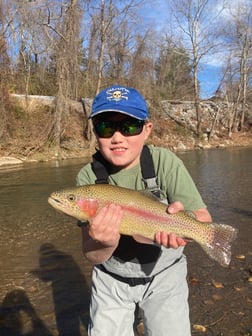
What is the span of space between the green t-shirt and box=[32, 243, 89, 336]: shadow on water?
1861mm

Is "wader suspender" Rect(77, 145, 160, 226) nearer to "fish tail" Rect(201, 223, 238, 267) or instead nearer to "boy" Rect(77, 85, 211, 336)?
"boy" Rect(77, 85, 211, 336)

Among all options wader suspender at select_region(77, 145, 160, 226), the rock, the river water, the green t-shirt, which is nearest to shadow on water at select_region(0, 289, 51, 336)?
the river water

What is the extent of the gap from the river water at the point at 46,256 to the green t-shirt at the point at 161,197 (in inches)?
73.6

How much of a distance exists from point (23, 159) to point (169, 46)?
24.9 metres

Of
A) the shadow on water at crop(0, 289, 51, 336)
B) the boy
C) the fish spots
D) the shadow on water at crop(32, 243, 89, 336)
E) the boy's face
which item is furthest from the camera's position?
the shadow on water at crop(32, 243, 89, 336)

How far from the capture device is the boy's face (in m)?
2.66

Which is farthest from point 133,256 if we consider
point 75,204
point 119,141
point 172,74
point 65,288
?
point 172,74

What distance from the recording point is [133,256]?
2660mm

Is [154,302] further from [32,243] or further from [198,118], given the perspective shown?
[198,118]

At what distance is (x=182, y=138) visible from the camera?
114 feet

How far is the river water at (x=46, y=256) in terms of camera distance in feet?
14.3

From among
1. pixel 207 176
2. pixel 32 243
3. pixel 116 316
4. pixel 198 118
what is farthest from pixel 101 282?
pixel 198 118

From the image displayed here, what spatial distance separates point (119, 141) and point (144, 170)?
0.89ft

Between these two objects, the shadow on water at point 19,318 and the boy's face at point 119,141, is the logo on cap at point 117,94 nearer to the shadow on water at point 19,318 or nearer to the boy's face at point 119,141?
the boy's face at point 119,141
